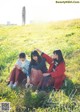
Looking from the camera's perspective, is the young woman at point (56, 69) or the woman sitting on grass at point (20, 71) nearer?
the young woman at point (56, 69)

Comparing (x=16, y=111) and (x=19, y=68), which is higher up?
(x=19, y=68)

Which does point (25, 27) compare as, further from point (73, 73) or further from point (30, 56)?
point (73, 73)

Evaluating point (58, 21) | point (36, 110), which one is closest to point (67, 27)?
point (58, 21)

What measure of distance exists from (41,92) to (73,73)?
0.49 meters

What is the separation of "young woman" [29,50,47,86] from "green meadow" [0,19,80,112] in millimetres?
88

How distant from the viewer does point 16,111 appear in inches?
149

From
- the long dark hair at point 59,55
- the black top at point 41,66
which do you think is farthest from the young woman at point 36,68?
the long dark hair at point 59,55

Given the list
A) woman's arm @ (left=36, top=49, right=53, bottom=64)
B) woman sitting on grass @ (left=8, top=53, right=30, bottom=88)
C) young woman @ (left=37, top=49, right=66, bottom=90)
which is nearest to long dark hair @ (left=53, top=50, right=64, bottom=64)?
young woman @ (left=37, top=49, right=66, bottom=90)

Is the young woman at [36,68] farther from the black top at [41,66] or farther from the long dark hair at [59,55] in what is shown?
the long dark hair at [59,55]

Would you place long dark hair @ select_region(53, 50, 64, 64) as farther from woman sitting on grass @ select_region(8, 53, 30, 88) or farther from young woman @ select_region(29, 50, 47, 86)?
woman sitting on grass @ select_region(8, 53, 30, 88)

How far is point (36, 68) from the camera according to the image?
3883 mm

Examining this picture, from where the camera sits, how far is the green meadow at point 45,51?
3.74 metres

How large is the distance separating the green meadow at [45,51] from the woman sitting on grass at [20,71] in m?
0.06

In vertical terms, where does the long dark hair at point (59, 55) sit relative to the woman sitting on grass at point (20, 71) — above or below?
above
